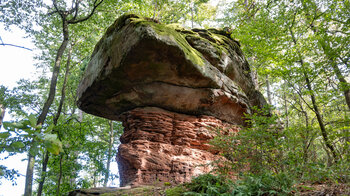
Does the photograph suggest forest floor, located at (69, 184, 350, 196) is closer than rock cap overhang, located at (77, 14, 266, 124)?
Yes

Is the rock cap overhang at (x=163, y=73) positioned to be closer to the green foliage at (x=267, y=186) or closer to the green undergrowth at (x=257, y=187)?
the green undergrowth at (x=257, y=187)

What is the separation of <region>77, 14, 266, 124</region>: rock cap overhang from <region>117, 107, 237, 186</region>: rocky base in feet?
1.50

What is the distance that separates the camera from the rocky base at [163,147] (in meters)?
7.25

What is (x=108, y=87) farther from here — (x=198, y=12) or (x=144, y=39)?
(x=198, y=12)

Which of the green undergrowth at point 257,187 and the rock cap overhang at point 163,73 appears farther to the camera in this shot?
the rock cap overhang at point 163,73

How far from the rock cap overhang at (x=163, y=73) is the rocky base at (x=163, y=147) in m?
0.46

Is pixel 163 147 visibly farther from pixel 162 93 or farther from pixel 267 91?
pixel 267 91

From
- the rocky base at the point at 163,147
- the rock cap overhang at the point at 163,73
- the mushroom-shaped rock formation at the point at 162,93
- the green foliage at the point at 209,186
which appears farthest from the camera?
the rocky base at the point at 163,147

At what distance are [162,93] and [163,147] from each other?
201 centimetres

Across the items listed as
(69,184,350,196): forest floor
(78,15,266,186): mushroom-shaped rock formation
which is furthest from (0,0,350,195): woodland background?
(78,15,266,186): mushroom-shaped rock formation

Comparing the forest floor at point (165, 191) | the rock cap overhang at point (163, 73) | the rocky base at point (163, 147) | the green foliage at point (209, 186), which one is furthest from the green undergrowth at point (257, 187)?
the rock cap overhang at point (163, 73)

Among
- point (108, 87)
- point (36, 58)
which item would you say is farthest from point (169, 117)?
point (36, 58)

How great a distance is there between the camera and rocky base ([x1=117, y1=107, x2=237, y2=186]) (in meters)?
7.25

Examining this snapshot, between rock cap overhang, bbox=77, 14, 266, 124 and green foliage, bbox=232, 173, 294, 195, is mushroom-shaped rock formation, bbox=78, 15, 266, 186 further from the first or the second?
green foliage, bbox=232, 173, 294, 195
